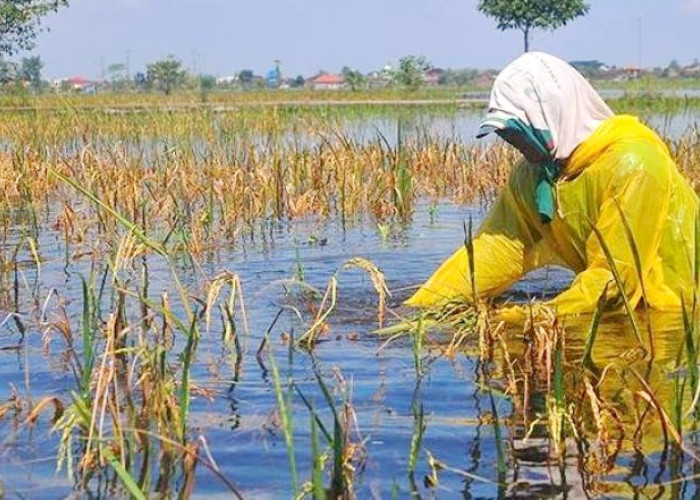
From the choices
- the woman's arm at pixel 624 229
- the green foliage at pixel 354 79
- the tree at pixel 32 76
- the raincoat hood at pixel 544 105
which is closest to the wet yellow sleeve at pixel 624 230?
the woman's arm at pixel 624 229

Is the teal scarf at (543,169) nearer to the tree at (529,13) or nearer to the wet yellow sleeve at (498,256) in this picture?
the wet yellow sleeve at (498,256)

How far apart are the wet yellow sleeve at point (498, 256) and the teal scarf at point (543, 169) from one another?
0.28 meters

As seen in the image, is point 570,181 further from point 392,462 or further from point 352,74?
point 352,74

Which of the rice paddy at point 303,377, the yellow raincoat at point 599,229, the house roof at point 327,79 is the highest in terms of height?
the yellow raincoat at point 599,229

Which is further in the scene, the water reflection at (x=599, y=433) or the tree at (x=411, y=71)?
the tree at (x=411, y=71)

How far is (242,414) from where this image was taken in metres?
4.10

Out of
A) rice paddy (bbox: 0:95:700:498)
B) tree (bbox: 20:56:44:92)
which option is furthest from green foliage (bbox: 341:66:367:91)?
rice paddy (bbox: 0:95:700:498)

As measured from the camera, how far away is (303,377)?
4582 millimetres

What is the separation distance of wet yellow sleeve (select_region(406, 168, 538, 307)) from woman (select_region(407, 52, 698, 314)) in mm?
121

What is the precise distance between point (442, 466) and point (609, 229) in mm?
1682

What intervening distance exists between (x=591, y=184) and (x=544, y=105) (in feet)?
1.36

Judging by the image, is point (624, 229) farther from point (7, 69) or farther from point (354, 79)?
point (354, 79)

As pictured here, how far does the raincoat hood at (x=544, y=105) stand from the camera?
481 centimetres

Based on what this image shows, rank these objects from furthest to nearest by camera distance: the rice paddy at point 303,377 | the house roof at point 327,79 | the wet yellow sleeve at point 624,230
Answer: the house roof at point 327,79, the wet yellow sleeve at point 624,230, the rice paddy at point 303,377
